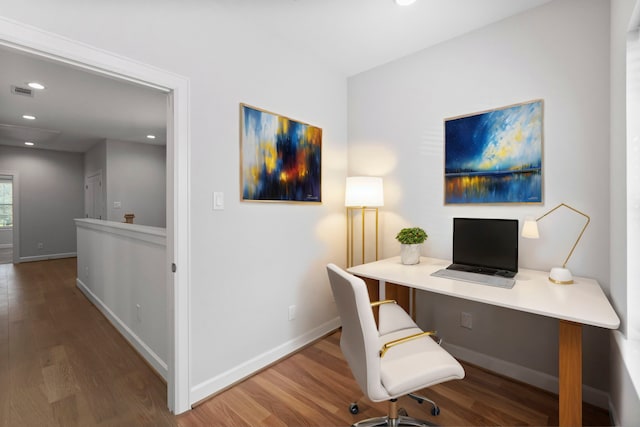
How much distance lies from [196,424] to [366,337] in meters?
1.17

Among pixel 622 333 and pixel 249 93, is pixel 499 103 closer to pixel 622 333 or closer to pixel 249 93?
pixel 622 333

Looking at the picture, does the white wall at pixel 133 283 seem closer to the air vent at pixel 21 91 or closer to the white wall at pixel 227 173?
the white wall at pixel 227 173

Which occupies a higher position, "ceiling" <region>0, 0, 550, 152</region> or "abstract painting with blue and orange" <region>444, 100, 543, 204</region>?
"ceiling" <region>0, 0, 550, 152</region>

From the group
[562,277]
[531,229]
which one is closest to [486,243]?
[531,229]

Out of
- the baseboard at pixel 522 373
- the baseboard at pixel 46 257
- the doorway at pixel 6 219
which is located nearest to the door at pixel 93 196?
the baseboard at pixel 46 257

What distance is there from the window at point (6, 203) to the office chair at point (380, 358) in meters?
8.67

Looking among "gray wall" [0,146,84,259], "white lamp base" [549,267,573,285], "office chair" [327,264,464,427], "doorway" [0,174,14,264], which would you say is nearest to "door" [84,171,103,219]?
"gray wall" [0,146,84,259]

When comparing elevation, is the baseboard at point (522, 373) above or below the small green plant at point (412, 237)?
below

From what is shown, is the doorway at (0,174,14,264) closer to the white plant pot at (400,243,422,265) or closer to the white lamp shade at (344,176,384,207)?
the white lamp shade at (344,176,384,207)

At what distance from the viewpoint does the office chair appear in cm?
126

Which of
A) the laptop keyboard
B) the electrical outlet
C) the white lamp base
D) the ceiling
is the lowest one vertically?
the electrical outlet

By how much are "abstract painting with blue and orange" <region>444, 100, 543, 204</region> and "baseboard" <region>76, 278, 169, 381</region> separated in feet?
8.11

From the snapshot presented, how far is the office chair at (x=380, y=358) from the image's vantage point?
126 cm

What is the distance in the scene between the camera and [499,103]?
210 centimetres
